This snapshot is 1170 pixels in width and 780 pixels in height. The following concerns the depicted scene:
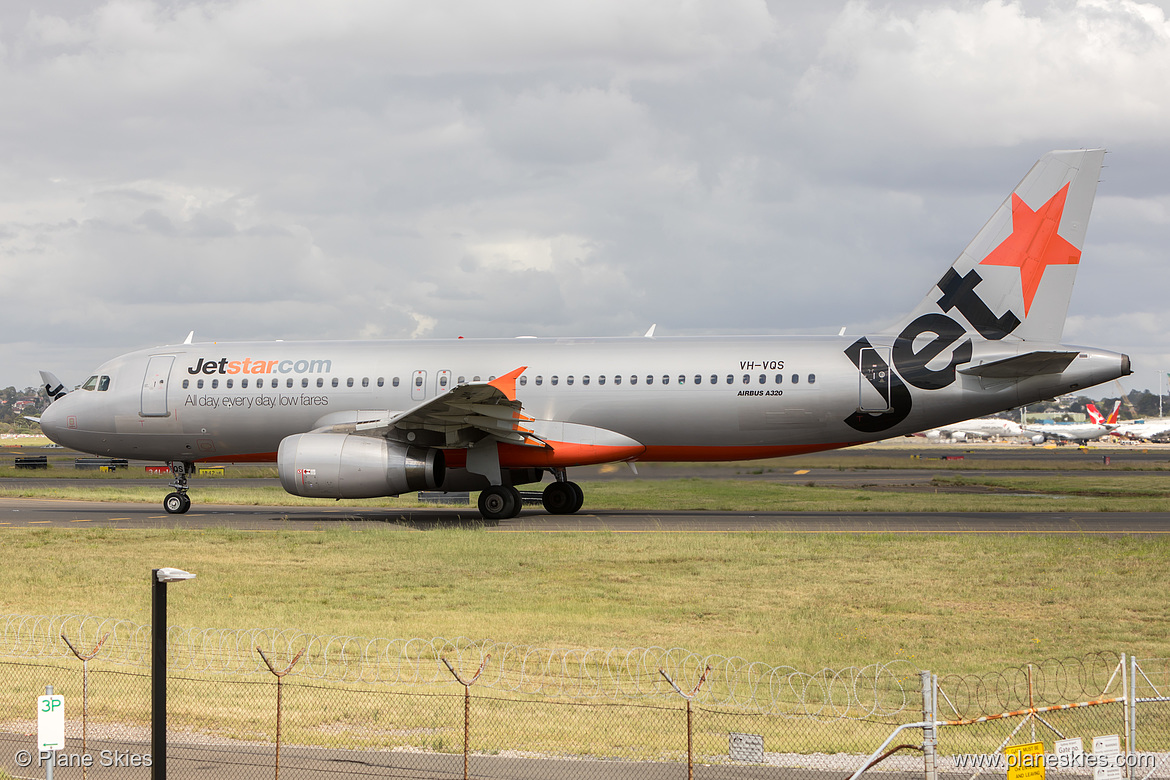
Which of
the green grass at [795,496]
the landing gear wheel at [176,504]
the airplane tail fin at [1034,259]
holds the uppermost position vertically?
the airplane tail fin at [1034,259]

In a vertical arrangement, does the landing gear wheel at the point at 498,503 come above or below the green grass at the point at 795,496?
above

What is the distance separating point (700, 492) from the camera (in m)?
40.7

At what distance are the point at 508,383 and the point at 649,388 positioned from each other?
377 cm

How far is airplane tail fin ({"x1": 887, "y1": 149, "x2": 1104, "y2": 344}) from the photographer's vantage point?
93.9 feet

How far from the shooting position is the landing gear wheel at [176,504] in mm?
31797

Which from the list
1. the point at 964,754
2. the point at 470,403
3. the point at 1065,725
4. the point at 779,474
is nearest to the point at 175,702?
the point at 964,754

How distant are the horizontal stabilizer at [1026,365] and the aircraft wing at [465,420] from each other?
37.9 feet

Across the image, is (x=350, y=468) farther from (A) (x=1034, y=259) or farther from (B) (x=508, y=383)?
(A) (x=1034, y=259)

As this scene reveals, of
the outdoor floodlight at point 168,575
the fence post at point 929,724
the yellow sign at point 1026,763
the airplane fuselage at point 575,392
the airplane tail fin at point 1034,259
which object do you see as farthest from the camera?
the airplane tail fin at point 1034,259

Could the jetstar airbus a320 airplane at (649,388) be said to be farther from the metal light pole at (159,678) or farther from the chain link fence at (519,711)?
the metal light pole at (159,678)

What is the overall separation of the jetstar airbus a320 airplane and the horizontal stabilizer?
0.06 m

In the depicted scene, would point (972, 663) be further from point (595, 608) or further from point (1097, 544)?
point (1097, 544)

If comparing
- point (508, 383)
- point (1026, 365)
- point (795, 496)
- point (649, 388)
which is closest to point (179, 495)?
point (508, 383)

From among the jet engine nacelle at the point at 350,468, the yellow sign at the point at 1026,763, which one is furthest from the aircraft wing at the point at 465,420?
the yellow sign at the point at 1026,763
